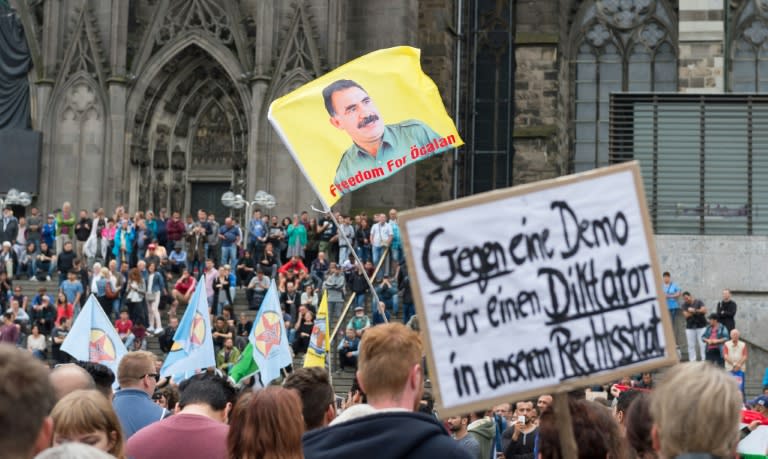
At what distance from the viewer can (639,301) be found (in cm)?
468

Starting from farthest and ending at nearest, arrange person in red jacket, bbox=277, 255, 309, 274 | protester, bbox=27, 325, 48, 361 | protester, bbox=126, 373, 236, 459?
person in red jacket, bbox=277, 255, 309, 274 → protester, bbox=27, 325, 48, 361 → protester, bbox=126, 373, 236, 459

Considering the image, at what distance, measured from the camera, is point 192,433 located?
6199mm

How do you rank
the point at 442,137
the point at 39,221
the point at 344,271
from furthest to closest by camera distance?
the point at 39,221 < the point at 344,271 < the point at 442,137

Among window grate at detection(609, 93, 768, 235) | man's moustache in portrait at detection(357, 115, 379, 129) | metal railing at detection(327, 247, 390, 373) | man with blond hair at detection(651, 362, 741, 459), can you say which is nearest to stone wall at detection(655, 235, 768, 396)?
window grate at detection(609, 93, 768, 235)

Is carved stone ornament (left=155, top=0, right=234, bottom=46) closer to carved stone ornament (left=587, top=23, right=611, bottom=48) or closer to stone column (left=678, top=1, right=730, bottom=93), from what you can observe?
carved stone ornament (left=587, top=23, right=611, bottom=48)

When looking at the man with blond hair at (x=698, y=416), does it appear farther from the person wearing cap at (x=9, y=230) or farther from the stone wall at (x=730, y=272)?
the person wearing cap at (x=9, y=230)

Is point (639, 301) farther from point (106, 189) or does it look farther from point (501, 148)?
point (501, 148)

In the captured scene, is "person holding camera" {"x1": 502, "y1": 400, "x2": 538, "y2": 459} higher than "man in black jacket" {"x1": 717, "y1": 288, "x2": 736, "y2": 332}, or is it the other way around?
"man in black jacket" {"x1": 717, "y1": 288, "x2": 736, "y2": 332}

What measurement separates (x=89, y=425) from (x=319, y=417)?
1.38 metres

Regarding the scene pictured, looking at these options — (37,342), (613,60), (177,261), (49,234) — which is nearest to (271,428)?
(37,342)

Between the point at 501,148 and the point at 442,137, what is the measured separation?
858 inches

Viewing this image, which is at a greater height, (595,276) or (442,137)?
(442,137)

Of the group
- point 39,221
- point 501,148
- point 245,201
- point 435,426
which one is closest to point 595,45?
point 501,148

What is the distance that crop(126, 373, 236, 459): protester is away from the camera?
20.2 ft
